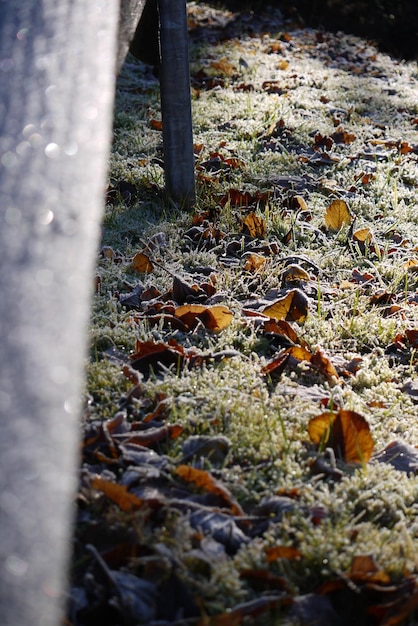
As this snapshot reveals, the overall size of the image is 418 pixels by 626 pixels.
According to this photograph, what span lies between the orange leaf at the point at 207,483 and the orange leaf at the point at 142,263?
1.28 meters

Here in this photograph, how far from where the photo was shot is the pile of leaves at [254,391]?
48.9 inches

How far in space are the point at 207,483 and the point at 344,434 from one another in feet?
1.30

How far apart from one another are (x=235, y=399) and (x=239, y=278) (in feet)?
2.94

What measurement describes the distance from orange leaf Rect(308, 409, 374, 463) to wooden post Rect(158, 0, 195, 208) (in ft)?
5.83

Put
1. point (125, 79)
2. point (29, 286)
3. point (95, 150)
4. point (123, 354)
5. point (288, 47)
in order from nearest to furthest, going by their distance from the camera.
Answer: point (29, 286), point (95, 150), point (123, 354), point (125, 79), point (288, 47)

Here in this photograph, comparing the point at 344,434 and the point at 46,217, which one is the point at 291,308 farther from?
the point at 46,217

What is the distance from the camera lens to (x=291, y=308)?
91.0 inches

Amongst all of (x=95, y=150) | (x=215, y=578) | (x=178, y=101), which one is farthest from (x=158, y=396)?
(x=178, y=101)

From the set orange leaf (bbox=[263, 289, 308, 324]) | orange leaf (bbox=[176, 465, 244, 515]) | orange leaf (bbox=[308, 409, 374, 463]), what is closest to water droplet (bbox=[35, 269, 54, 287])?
orange leaf (bbox=[176, 465, 244, 515])

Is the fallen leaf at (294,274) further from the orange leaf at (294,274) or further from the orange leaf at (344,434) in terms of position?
the orange leaf at (344,434)

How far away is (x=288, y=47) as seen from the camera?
7.20m

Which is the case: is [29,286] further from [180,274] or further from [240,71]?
[240,71]

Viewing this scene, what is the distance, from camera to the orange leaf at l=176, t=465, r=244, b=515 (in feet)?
4.68

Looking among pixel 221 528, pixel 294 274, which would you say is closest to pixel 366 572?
pixel 221 528
